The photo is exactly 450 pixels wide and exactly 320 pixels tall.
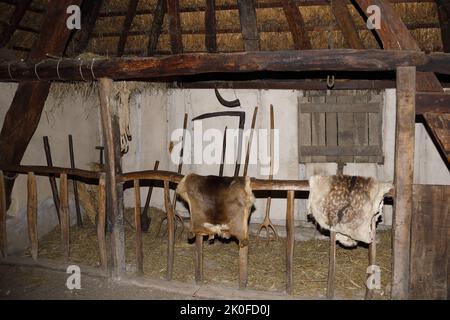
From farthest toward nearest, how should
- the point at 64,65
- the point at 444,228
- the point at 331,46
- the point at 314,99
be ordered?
the point at 314,99 < the point at 331,46 < the point at 64,65 < the point at 444,228

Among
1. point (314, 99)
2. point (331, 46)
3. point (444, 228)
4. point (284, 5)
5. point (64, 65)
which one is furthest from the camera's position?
point (314, 99)

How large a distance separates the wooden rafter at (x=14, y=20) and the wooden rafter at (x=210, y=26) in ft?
7.33

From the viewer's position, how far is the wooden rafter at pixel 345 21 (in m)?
4.37

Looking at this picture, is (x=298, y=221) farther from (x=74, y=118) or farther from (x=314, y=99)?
(x=74, y=118)

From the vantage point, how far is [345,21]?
4.43 m

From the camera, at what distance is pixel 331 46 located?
489 centimetres

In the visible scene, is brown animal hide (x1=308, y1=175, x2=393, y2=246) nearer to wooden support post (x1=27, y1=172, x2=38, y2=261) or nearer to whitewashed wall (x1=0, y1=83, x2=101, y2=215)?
wooden support post (x1=27, y1=172, x2=38, y2=261)

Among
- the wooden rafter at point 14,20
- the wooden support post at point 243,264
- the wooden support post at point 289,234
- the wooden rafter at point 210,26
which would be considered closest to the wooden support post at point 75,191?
the wooden rafter at point 14,20

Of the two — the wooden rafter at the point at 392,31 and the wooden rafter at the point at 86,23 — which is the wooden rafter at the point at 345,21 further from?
the wooden rafter at the point at 86,23

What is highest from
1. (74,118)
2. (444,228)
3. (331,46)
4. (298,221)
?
(331,46)

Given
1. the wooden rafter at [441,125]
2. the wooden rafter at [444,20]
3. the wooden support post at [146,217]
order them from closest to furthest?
the wooden rafter at [441,125], the wooden rafter at [444,20], the wooden support post at [146,217]

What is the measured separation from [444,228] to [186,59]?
254cm
